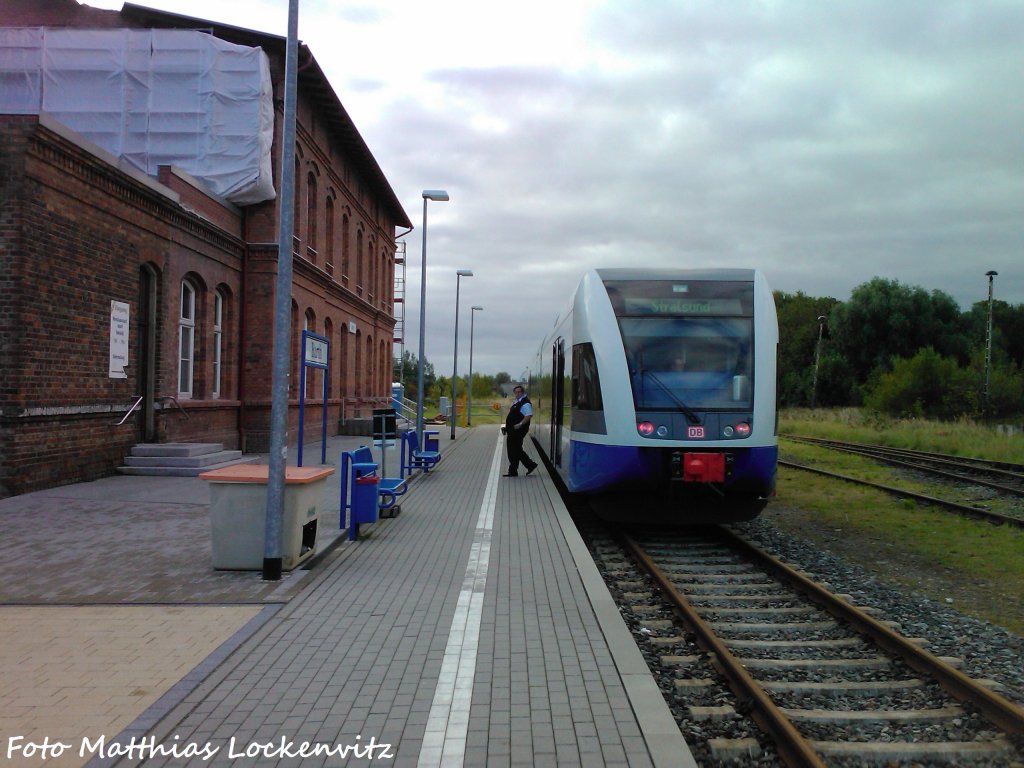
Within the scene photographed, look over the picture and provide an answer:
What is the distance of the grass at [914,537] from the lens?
312 inches

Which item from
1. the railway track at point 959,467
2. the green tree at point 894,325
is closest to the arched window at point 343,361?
the railway track at point 959,467

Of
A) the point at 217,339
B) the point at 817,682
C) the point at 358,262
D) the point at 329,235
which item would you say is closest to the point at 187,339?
the point at 217,339

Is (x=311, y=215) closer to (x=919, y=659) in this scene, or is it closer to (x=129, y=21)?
(x=129, y=21)

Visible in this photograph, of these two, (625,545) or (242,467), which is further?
(625,545)

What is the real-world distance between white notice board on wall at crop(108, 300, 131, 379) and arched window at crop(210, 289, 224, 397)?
15.8ft

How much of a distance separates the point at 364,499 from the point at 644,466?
10.3 feet

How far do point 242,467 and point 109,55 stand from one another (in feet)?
52.9

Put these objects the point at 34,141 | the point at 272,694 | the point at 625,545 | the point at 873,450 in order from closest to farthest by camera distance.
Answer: the point at 272,694
the point at 625,545
the point at 34,141
the point at 873,450

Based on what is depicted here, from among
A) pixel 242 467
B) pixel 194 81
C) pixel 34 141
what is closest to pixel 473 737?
pixel 242 467

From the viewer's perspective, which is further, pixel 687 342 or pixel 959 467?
pixel 959 467

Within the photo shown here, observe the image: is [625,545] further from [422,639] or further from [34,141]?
[34,141]

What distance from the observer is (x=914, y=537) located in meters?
10.9

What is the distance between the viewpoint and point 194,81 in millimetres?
20031

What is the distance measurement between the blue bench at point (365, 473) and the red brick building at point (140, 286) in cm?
321
